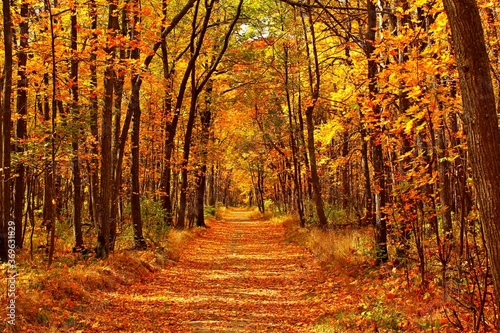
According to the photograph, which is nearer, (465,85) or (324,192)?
(465,85)

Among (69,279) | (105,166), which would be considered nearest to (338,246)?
(105,166)

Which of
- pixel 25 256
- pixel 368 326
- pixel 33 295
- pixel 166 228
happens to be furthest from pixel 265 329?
pixel 166 228

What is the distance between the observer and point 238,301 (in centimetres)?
897

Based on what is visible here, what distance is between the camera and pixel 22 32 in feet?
36.2

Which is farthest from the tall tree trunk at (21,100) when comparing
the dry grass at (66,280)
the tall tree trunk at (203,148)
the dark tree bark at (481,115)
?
the tall tree trunk at (203,148)

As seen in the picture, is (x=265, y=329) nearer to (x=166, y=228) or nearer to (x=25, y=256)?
(x=25, y=256)

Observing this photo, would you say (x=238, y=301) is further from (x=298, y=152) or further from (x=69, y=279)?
(x=298, y=152)

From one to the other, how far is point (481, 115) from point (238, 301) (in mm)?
6529

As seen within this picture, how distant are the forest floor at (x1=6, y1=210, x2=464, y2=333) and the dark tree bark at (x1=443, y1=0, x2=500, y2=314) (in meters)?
2.55

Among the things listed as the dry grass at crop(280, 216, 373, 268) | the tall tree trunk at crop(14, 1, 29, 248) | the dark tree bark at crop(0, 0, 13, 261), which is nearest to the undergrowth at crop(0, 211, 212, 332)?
the tall tree trunk at crop(14, 1, 29, 248)

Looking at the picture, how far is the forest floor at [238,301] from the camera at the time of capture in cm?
657

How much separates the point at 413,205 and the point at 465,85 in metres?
4.32

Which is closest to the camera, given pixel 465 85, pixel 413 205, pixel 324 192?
pixel 465 85

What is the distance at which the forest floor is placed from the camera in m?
6.57
